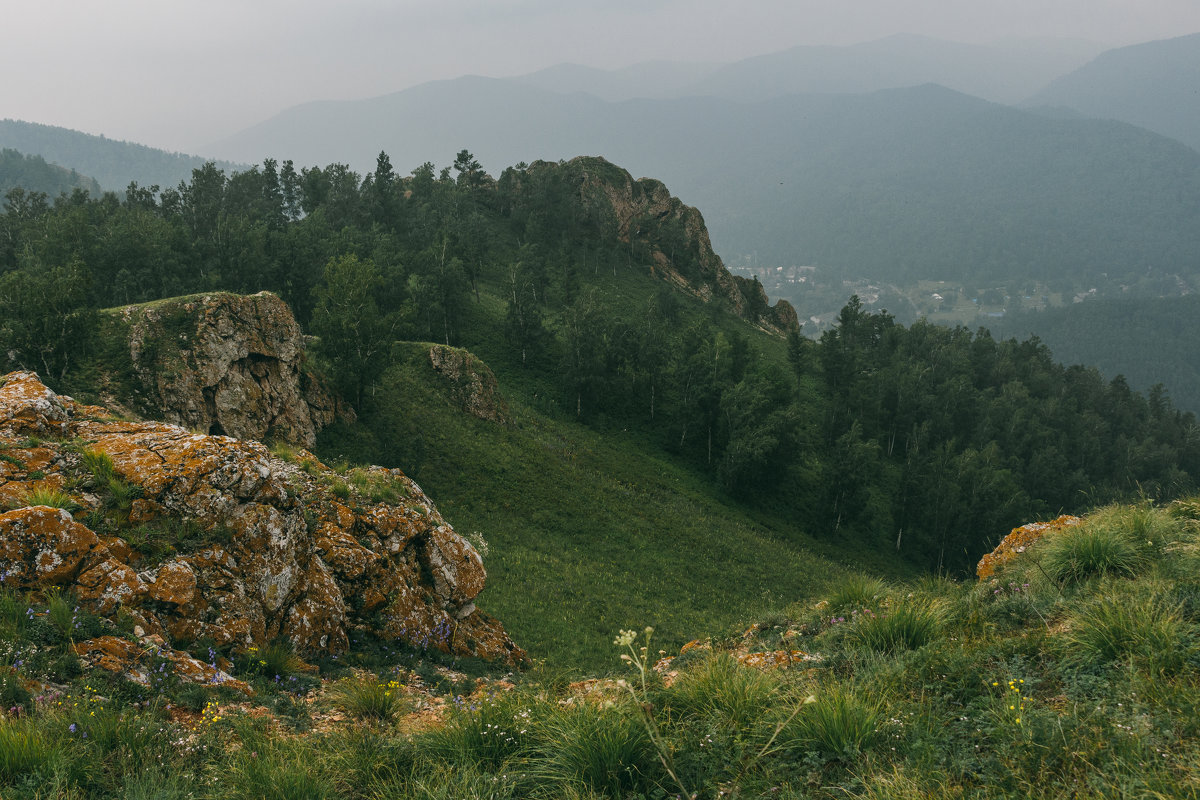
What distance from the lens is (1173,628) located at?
18.9 feet

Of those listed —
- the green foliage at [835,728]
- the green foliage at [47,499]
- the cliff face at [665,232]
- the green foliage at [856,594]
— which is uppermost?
the cliff face at [665,232]

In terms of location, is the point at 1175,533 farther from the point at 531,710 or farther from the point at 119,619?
the point at 119,619

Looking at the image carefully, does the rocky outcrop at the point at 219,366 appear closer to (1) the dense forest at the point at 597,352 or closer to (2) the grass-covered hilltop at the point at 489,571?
(2) the grass-covered hilltop at the point at 489,571

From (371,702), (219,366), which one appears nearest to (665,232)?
(219,366)

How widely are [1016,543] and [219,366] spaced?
31.8 metres

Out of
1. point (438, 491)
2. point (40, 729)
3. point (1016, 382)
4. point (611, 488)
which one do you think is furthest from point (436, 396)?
point (1016, 382)

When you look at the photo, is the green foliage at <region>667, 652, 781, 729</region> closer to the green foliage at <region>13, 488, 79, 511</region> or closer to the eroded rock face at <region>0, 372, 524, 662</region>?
the eroded rock face at <region>0, 372, 524, 662</region>

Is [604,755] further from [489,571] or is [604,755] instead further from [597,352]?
[597,352]

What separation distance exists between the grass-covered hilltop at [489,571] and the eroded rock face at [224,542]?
0.20ft

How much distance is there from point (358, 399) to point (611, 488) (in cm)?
1809

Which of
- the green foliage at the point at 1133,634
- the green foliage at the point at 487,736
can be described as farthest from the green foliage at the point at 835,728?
Answer: the green foliage at the point at 1133,634

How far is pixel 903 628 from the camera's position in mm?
7578

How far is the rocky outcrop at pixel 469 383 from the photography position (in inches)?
1656

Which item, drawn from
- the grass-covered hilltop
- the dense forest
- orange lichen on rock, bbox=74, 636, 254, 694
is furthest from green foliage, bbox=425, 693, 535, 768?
the dense forest
